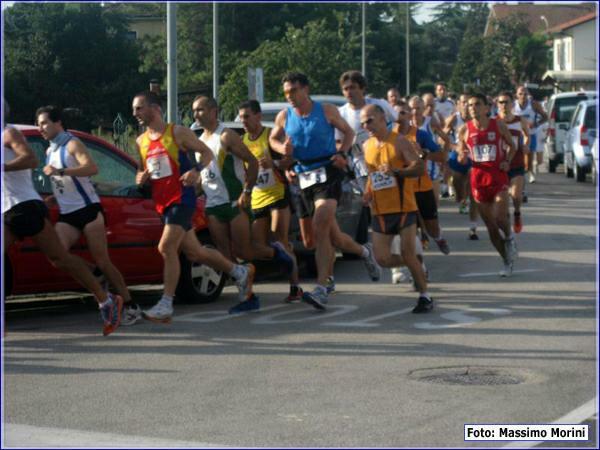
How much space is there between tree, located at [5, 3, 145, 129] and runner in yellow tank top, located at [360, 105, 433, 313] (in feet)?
16.3

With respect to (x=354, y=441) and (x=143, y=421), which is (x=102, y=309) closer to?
(x=143, y=421)

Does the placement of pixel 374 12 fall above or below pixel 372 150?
above

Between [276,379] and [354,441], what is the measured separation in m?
1.82

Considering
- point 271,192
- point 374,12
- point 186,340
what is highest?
point 374,12

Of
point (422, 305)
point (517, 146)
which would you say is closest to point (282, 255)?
point (422, 305)

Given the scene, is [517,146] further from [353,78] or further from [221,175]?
[221,175]

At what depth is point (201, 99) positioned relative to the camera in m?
11.5

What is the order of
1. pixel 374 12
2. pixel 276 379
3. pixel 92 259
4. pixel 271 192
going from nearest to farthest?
pixel 276 379, pixel 92 259, pixel 271 192, pixel 374 12

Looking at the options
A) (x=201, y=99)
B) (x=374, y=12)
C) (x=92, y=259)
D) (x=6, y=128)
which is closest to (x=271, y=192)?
(x=201, y=99)

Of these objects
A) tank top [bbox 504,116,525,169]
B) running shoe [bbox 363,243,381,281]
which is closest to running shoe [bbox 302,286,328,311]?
running shoe [bbox 363,243,381,281]

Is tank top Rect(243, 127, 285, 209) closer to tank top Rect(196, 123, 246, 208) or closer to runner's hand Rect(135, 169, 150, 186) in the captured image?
tank top Rect(196, 123, 246, 208)

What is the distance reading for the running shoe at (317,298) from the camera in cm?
1132

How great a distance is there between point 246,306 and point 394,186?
1616 mm

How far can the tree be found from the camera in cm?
1480
